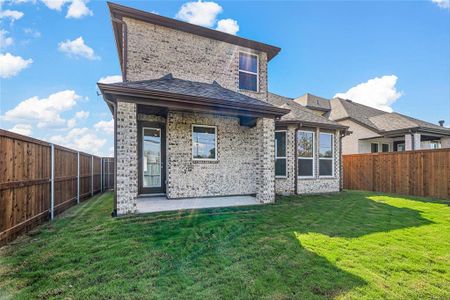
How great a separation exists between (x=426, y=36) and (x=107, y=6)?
14522 mm

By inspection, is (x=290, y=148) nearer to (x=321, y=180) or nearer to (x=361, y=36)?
(x=321, y=180)

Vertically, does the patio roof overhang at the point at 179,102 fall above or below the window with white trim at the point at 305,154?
above

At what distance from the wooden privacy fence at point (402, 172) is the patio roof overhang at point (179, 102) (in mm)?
7905

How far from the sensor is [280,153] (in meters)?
10.4

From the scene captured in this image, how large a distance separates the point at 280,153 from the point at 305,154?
1392 millimetres

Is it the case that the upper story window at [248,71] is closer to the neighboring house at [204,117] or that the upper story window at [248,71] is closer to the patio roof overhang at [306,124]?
the neighboring house at [204,117]

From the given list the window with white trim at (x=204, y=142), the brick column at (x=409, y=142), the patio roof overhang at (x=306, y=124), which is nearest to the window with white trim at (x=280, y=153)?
the patio roof overhang at (x=306, y=124)

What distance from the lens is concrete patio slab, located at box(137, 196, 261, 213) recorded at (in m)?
6.68

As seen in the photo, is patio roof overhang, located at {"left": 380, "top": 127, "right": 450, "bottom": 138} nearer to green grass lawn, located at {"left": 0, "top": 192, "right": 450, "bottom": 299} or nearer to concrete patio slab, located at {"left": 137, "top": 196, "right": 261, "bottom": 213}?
green grass lawn, located at {"left": 0, "top": 192, "right": 450, "bottom": 299}

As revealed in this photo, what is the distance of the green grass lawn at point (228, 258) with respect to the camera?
105 inches

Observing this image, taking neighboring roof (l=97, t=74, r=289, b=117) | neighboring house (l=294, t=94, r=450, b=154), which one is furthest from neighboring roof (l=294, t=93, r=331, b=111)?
neighboring roof (l=97, t=74, r=289, b=117)

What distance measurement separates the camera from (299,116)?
10.9m

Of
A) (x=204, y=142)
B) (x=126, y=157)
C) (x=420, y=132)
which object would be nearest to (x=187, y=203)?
(x=204, y=142)

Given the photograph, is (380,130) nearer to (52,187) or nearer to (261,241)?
(261,241)
